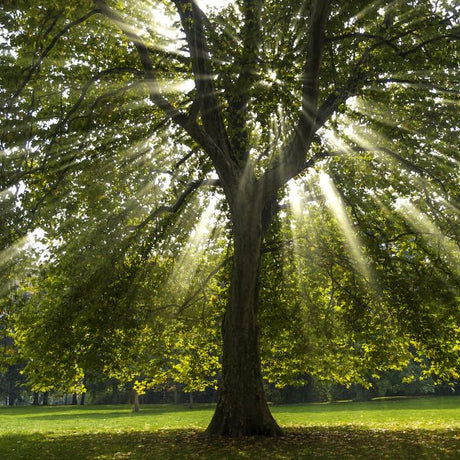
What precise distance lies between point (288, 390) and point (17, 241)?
44409mm

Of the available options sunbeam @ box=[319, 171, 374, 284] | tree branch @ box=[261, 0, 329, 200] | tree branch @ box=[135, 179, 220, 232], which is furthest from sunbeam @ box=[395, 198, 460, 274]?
tree branch @ box=[135, 179, 220, 232]

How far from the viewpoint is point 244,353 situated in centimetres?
1315

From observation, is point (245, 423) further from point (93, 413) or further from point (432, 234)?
point (93, 413)

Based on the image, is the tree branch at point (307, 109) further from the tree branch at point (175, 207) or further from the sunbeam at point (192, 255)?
the sunbeam at point (192, 255)

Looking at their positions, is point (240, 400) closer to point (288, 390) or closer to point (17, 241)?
point (17, 241)

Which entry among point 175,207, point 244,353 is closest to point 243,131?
point 175,207

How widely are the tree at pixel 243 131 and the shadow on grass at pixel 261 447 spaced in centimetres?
111

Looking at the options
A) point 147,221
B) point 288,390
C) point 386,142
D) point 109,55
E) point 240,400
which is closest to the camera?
point 240,400

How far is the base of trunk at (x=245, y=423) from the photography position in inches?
503

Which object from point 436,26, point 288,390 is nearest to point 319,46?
point 436,26

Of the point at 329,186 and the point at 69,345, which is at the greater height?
the point at 329,186

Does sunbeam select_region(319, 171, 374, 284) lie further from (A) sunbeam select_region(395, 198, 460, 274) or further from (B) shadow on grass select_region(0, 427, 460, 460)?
(B) shadow on grass select_region(0, 427, 460, 460)

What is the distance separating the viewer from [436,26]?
439 inches

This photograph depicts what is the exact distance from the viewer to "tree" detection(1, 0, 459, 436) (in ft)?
36.2
